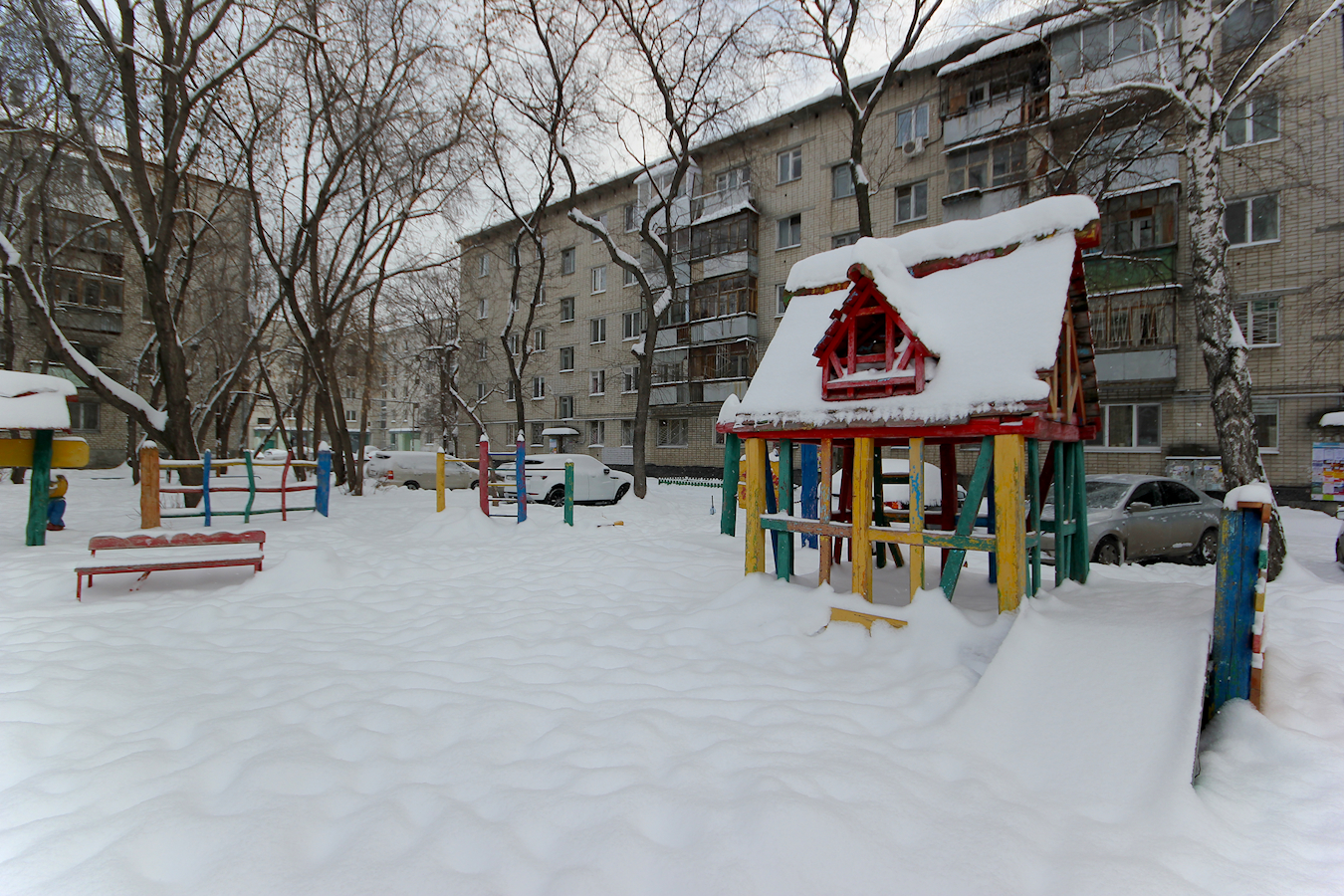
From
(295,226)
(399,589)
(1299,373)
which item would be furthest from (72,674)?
(1299,373)

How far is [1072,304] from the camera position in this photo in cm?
521

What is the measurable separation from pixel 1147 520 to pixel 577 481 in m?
12.0

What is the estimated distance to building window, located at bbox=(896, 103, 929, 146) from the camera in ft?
69.7

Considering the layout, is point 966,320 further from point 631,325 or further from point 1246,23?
point 631,325

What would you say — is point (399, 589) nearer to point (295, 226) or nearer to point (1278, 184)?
point (295, 226)

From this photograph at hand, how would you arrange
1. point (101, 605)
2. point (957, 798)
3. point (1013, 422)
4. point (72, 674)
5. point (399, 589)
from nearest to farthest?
point (957, 798) < point (72, 674) < point (1013, 422) < point (101, 605) < point (399, 589)

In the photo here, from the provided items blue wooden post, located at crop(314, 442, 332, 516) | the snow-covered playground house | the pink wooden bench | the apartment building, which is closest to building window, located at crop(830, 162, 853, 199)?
the apartment building

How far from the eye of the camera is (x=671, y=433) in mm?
27797

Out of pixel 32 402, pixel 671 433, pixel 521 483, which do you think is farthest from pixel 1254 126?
pixel 32 402

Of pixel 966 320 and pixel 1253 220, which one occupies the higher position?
pixel 1253 220

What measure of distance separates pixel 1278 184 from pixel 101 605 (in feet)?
79.1

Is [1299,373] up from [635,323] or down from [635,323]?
down

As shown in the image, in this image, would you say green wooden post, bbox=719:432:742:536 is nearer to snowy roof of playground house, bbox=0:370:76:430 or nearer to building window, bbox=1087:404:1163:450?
snowy roof of playground house, bbox=0:370:76:430

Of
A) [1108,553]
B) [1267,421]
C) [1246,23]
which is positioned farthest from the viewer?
[1267,421]
